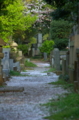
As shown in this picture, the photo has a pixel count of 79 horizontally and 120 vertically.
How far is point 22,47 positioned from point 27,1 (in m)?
6.89

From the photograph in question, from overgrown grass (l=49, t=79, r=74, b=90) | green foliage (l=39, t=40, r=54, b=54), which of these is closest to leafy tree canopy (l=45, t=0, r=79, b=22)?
overgrown grass (l=49, t=79, r=74, b=90)

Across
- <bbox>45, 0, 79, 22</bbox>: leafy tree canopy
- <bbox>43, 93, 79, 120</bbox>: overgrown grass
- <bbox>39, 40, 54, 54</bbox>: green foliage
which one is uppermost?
<bbox>45, 0, 79, 22</bbox>: leafy tree canopy

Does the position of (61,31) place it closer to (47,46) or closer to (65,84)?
(47,46)

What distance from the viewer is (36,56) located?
50.5m

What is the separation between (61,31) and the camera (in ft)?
127

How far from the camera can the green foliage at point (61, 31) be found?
37.8 meters

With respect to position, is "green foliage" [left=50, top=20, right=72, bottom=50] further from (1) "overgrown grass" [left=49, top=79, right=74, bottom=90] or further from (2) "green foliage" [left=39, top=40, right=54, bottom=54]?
(1) "overgrown grass" [left=49, top=79, right=74, bottom=90]

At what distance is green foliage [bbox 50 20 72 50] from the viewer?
3781cm

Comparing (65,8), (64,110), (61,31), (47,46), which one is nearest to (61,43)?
(61,31)

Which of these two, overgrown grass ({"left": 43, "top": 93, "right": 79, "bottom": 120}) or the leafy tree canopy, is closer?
overgrown grass ({"left": 43, "top": 93, "right": 79, "bottom": 120})

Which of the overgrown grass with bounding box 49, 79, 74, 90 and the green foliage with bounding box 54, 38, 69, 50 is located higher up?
the overgrown grass with bounding box 49, 79, 74, 90

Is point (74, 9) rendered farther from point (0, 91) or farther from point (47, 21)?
point (47, 21)

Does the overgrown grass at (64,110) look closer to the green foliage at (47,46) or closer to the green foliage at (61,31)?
the green foliage at (61,31)

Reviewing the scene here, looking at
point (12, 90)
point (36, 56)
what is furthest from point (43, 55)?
point (12, 90)
